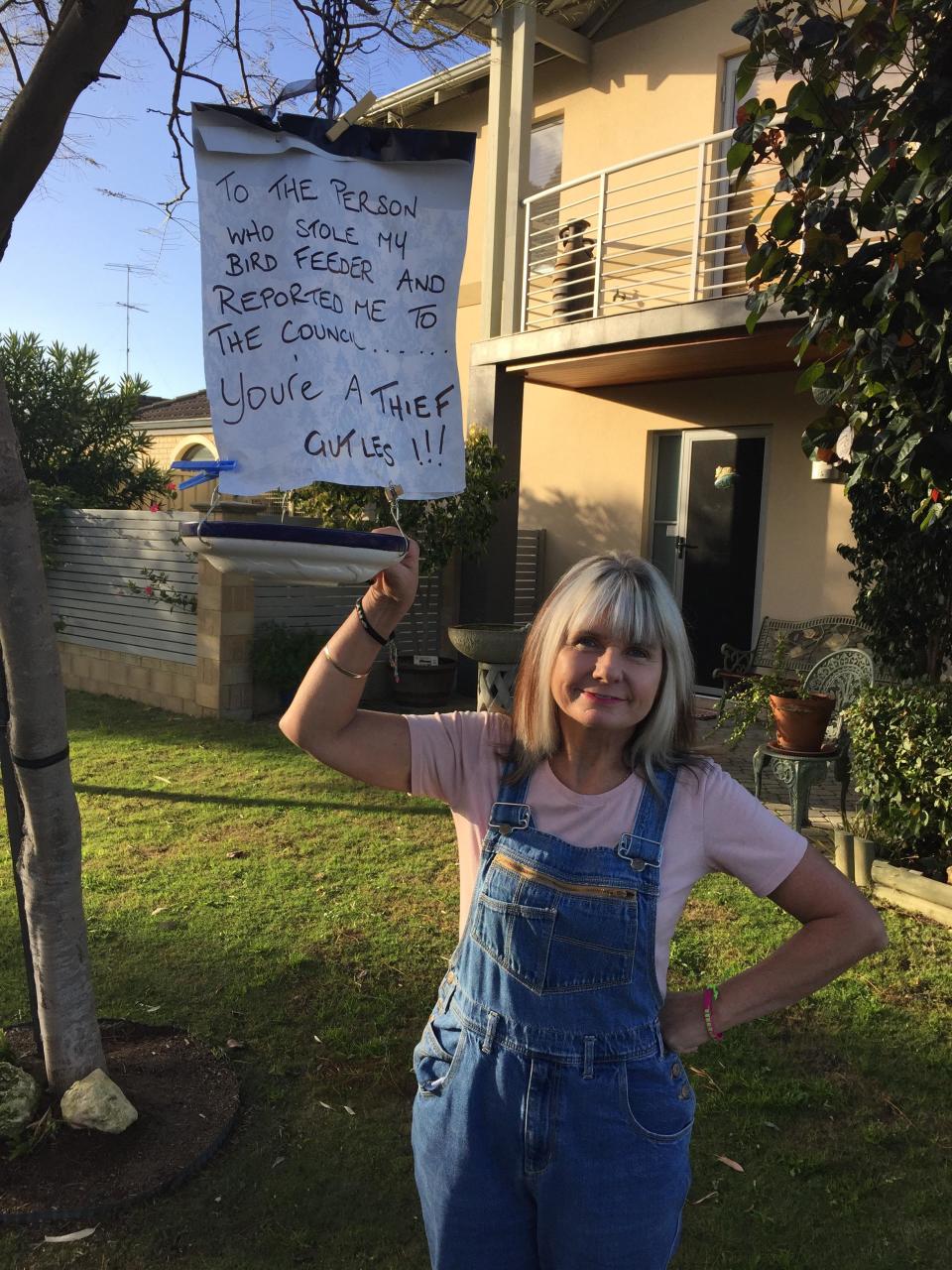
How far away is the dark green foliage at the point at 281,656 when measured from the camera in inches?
331

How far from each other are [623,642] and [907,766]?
3676 mm

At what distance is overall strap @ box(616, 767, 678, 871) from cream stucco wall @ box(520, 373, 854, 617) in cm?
773

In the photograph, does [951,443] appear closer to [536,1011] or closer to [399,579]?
[399,579]

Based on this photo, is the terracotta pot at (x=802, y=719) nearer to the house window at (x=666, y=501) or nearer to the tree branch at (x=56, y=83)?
the tree branch at (x=56, y=83)

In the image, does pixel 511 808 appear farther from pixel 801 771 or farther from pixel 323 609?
pixel 323 609

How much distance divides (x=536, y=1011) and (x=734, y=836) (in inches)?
16.3

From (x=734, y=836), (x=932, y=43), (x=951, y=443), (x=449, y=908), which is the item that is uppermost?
(x=932, y=43)

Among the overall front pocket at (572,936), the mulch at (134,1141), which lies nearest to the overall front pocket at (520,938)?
the overall front pocket at (572,936)

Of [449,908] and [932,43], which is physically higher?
[932,43]

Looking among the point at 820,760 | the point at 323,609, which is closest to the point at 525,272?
the point at 323,609

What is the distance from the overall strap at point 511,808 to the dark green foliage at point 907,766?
358cm

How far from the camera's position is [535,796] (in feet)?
5.20

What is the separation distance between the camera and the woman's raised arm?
1.64 meters

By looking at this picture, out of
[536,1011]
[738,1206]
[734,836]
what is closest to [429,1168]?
[536,1011]
